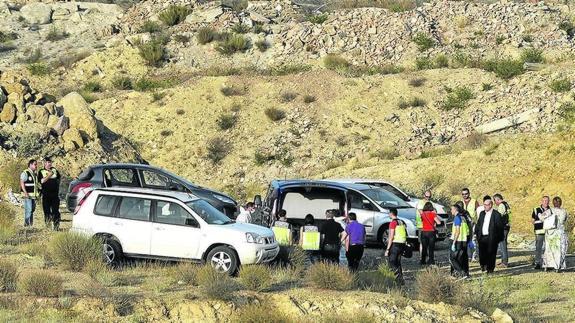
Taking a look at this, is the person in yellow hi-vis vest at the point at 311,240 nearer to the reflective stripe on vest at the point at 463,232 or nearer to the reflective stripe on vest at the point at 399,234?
the reflective stripe on vest at the point at 399,234

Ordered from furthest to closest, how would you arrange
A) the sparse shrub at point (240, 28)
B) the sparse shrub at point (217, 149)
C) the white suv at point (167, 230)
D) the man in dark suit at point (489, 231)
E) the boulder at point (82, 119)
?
the sparse shrub at point (240, 28), the sparse shrub at point (217, 149), the boulder at point (82, 119), the man in dark suit at point (489, 231), the white suv at point (167, 230)

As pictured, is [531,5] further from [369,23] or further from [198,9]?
[198,9]

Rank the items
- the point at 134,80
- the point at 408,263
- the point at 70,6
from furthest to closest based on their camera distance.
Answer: the point at 70,6, the point at 134,80, the point at 408,263

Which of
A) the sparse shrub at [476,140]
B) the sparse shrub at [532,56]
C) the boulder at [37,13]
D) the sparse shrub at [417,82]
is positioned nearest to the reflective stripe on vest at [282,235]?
the sparse shrub at [476,140]

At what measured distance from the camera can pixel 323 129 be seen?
4381 centimetres

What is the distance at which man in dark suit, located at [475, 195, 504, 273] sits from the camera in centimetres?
1900

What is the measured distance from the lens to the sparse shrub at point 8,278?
14.8 m

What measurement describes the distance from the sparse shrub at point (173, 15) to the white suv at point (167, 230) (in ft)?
136

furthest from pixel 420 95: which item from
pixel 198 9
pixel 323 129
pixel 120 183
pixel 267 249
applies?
pixel 267 249

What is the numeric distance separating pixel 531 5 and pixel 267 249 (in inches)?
1635

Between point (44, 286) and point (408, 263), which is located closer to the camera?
point (44, 286)

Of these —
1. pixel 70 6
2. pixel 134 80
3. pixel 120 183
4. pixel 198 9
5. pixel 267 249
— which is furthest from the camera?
pixel 70 6

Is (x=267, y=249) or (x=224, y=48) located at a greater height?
(x=224, y=48)

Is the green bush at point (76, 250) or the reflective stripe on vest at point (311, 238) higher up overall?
the reflective stripe on vest at point (311, 238)
